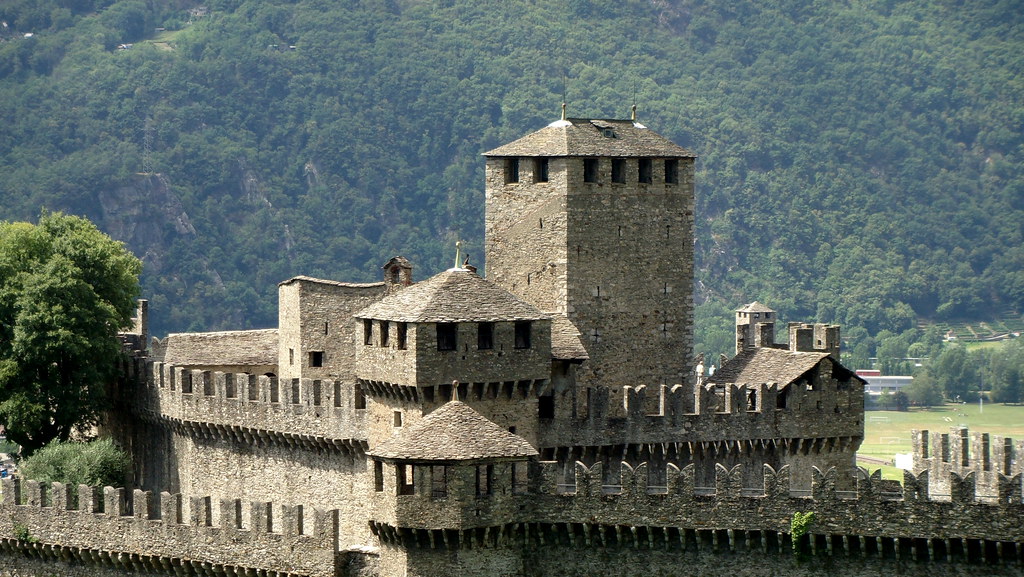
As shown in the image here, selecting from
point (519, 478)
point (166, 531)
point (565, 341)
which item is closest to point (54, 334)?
point (166, 531)

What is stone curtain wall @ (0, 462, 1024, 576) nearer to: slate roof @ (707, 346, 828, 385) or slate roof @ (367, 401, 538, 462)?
Answer: slate roof @ (367, 401, 538, 462)

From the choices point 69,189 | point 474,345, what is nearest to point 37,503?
point 474,345

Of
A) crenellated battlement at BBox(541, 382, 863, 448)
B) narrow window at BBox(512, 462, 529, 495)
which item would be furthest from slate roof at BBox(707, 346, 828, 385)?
narrow window at BBox(512, 462, 529, 495)

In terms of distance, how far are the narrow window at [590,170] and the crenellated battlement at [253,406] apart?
26.9ft

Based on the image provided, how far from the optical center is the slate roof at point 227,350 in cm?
6762

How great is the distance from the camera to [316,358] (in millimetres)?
63375

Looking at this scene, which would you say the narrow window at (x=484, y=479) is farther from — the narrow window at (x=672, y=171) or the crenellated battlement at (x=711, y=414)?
the narrow window at (x=672, y=171)

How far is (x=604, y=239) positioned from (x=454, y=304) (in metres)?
8.86

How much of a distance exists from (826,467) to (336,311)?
13559mm

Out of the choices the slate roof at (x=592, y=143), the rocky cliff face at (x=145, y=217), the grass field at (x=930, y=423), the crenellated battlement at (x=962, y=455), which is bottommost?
the grass field at (x=930, y=423)

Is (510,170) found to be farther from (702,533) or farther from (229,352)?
(702,533)

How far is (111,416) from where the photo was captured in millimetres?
68500

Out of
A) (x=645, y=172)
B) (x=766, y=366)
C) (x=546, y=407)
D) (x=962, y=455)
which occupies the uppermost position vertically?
(x=645, y=172)

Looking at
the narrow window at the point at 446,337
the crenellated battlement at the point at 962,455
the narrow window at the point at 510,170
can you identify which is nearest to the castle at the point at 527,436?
the narrow window at the point at 446,337
